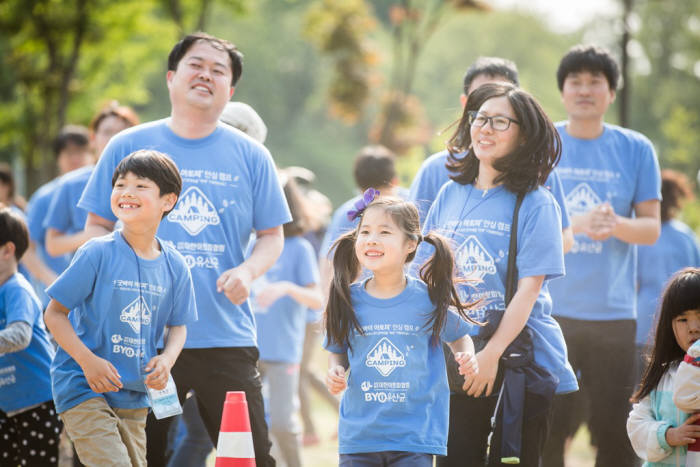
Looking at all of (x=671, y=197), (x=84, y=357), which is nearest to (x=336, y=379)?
(x=84, y=357)

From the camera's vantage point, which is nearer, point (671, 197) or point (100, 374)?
point (100, 374)

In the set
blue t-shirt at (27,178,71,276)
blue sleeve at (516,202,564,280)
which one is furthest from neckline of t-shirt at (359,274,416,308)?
blue t-shirt at (27,178,71,276)

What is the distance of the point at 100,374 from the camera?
4.35 meters

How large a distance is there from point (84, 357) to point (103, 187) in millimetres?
1176

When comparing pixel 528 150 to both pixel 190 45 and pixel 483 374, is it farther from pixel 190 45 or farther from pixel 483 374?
pixel 190 45

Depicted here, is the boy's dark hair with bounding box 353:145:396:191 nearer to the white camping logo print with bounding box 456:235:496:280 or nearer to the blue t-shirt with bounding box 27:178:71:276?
the blue t-shirt with bounding box 27:178:71:276

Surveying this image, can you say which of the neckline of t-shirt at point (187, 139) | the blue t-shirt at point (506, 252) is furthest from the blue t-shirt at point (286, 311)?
the blue t-shirt at point (506, 252)

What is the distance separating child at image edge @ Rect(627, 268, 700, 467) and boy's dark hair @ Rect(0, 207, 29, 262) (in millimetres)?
3630

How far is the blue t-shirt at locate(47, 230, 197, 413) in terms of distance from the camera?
14.7ft

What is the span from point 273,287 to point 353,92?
16997 mm

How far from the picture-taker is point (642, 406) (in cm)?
484

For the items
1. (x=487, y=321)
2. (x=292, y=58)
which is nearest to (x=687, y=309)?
(x=487, y=321)

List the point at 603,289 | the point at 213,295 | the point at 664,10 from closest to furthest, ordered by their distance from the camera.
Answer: the point at 213,295
the point at 603,289
the point at 664,10

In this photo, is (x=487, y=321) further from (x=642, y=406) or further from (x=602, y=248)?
(x=602, y=248)
